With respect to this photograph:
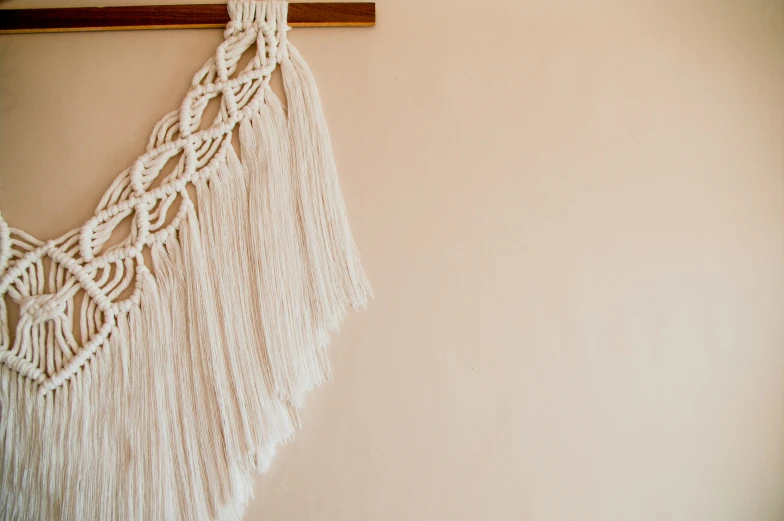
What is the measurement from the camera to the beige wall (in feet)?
2.84

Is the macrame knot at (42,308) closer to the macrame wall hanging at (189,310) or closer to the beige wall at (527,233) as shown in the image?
the macrame wall hanging at (189,310)

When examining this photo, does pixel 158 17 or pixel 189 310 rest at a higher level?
pixel 158 17

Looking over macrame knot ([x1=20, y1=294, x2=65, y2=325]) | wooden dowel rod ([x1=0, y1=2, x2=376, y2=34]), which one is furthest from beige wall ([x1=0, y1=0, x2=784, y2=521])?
macrame knot ([x1=20, y1=294, x2=65, y2=325])

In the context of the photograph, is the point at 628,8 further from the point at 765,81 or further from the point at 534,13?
the point at 765,81

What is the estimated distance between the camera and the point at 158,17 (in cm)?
92

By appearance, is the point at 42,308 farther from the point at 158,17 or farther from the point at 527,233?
the point at 527,233

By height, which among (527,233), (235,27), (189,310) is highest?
(235,27)

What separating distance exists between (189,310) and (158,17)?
0.58m

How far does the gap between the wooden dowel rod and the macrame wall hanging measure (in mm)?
49

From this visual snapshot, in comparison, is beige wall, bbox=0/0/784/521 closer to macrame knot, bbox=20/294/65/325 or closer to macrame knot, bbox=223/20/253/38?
macrame knot, bbox=223/20/253/38

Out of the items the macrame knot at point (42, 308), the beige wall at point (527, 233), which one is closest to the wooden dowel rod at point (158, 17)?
the beige wall at point (527, 233)

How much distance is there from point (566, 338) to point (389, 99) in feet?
1.89

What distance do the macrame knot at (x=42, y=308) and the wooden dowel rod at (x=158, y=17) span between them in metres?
0.53

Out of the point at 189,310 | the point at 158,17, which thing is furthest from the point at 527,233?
the point at 158,17
